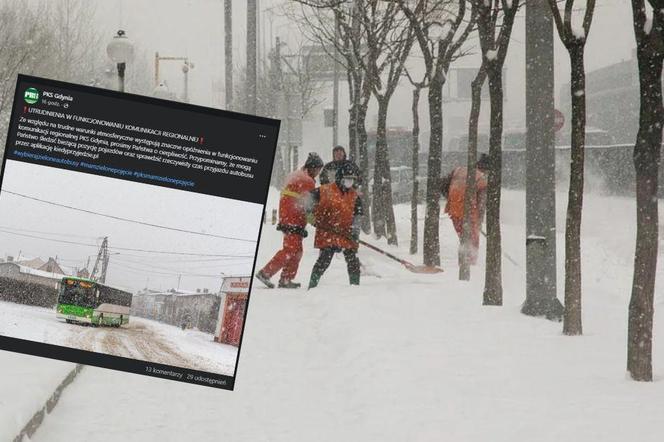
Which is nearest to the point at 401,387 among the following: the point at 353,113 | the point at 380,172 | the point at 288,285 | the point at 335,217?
the point at 335,217

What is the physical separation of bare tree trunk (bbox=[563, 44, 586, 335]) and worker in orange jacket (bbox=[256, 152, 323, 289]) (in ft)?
15.3

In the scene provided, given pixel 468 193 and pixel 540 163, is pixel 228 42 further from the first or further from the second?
pixel 540 163

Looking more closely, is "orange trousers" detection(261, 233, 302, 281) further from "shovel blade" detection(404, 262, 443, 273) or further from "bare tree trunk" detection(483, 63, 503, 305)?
"bare tree trunk" detection(483, 63, 503, 305)

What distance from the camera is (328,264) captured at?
37.0ft

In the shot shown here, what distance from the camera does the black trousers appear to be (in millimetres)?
11266

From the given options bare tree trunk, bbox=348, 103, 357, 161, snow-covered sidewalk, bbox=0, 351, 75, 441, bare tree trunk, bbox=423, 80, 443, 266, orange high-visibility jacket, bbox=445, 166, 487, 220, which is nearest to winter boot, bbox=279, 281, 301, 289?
bare tree trunk, bbox=423, 80, 443, 266

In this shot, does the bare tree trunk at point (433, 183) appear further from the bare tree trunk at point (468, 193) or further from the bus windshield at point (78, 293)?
the bus windshield at point (78, 293)

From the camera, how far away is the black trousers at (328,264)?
11266 millimetres

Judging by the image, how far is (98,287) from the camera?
335 centimetres

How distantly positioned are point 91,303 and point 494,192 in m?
6.19

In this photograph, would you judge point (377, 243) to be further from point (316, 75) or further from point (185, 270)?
point (316, 75)

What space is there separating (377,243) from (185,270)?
16.0 m

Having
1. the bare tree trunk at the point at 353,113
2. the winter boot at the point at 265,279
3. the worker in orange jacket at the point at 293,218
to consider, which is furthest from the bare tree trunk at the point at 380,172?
the winter boot at the point at 265,279

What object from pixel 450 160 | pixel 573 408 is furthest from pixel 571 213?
pixel 450 160
